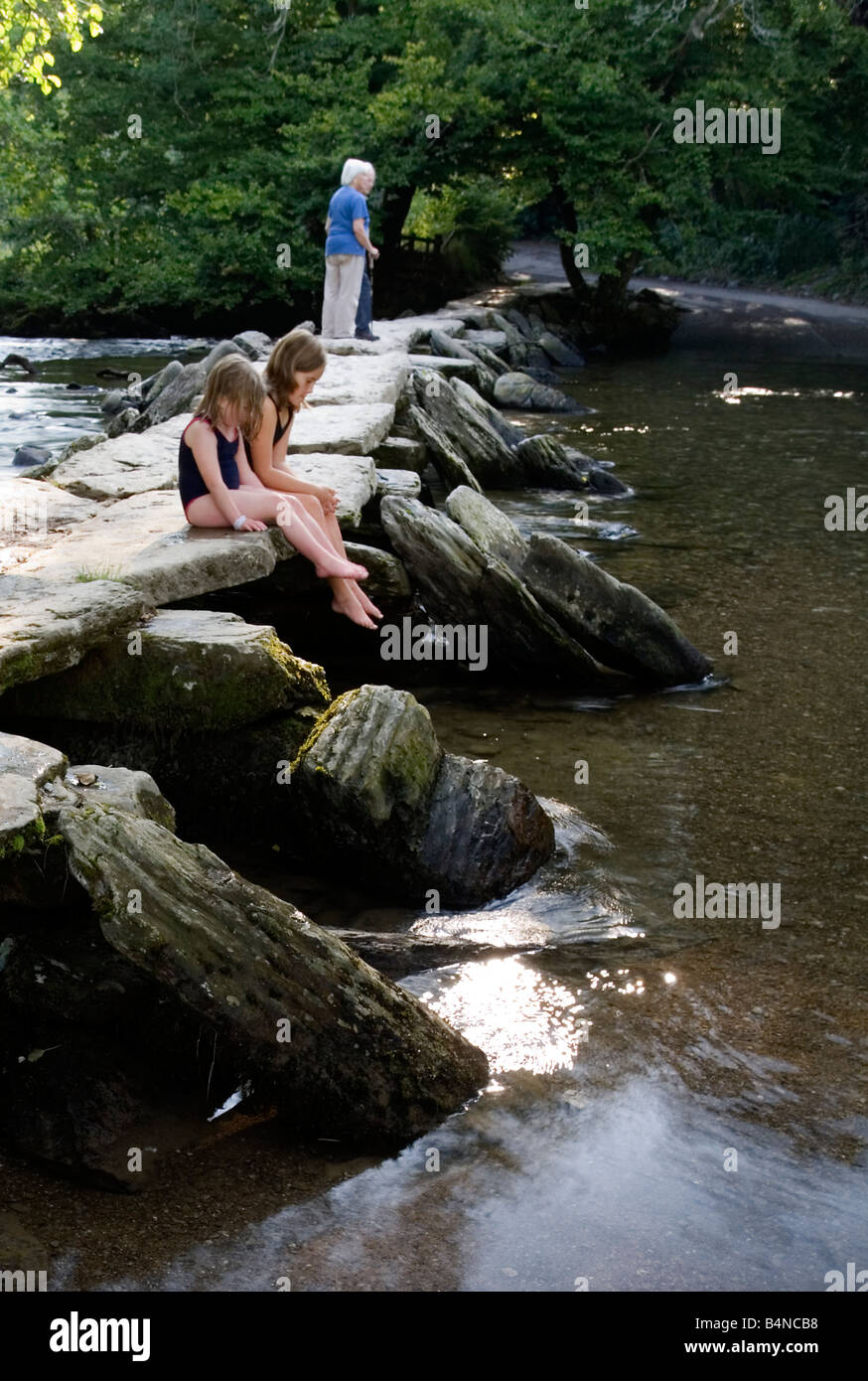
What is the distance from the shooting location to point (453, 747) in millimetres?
6000

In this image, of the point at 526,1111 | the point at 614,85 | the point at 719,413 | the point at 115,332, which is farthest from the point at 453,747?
the point at 115,332

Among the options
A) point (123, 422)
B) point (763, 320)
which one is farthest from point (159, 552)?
point (763, 320)

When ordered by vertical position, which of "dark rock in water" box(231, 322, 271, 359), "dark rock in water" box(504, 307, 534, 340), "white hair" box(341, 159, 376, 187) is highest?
"white hair" box(341, 159, 376, 187)

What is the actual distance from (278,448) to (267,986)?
3.79m

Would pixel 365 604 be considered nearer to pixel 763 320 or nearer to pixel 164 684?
pixel 164 684

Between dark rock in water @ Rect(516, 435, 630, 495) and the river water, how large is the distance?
4597 millimetres

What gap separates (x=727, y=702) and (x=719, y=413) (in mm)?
10719

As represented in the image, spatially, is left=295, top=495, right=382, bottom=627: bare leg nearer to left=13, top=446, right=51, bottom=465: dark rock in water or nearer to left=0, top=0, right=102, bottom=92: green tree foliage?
left=13, top=446, right=51, bottom=465: dark rock in water

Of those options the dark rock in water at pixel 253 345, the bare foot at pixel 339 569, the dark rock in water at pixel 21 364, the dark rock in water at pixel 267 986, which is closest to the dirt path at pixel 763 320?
the dark rock in water at pixel 253 345

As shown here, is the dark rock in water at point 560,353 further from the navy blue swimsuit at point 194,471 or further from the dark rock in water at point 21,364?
the navy blue swimsuit at point 194,471

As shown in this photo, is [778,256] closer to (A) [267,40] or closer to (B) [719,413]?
(A) [267,40]

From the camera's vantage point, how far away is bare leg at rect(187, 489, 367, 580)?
19.1ft

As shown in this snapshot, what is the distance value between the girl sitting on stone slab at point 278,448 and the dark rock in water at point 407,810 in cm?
147

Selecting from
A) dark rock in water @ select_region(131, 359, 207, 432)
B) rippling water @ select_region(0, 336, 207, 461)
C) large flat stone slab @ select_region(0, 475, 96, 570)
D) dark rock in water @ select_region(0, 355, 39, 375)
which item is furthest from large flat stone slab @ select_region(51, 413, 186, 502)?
dark rock in water @ select_region(0, 355, 39, 375)
